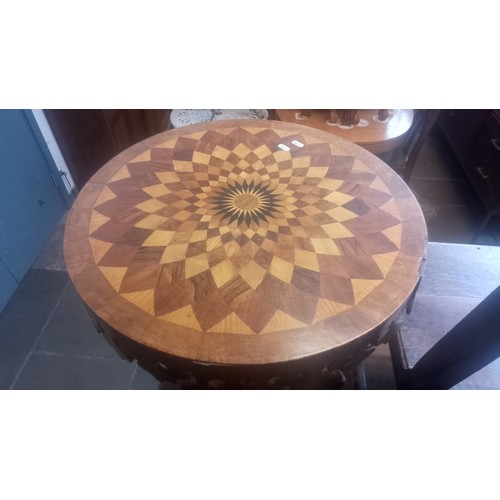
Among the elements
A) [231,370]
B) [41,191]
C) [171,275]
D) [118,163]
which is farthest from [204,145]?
[41,191]

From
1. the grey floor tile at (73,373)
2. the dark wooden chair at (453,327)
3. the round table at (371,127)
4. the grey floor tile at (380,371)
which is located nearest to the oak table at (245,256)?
the dark wooden chair at (453,327)

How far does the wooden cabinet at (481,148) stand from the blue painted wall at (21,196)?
2745 mm

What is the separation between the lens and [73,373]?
5.74 feet

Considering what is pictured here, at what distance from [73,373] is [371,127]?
1875 mm

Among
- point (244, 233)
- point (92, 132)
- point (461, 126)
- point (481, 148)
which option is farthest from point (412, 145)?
point (92, 132)

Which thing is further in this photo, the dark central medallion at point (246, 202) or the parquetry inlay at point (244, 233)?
the dark central medallion at point (246, 202)

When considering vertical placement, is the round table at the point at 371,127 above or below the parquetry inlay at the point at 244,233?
below

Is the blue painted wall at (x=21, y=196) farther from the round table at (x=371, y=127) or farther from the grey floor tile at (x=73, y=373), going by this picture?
the round table at (x=371, y=127)

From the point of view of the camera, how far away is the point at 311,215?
1.14 metres

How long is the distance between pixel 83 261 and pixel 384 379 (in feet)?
3.88

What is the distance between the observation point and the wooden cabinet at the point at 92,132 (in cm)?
222

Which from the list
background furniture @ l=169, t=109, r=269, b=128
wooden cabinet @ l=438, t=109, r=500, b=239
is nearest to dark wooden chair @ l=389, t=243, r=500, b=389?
wooden cabinet @ l=438, t=109, r=500, b=239

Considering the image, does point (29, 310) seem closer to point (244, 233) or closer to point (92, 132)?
point (92, 132)

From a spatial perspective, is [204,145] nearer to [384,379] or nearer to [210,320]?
[210,320]
